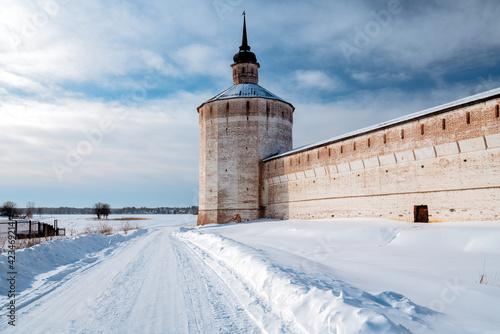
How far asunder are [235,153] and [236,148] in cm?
Result: 43

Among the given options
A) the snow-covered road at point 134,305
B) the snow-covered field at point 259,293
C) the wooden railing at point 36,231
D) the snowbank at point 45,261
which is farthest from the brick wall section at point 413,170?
the wooden railing at point 36,231

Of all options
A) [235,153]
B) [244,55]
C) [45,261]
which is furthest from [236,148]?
[45,261]

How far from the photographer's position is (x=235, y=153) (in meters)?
27.2

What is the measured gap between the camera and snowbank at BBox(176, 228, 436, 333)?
284cm

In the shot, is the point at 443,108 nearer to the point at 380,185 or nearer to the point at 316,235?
the point at 380,185

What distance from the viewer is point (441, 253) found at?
7523mm

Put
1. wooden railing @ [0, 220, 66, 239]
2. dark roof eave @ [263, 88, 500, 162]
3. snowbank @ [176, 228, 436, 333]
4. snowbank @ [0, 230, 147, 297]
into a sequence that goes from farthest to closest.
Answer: wooden railing @ [0, 220, 66, 239], dark roof eave @ [263, 88, 500, 162], snowbank @ [0, 230, 147, 297], snowbank @ [176, 228, 436, 333]

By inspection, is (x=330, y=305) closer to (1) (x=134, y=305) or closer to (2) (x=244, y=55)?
(1) (x=134, y=305)

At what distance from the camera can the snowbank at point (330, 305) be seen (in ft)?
9.33

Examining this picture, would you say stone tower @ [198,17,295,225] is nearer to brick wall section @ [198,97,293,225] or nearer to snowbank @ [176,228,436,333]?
brick wall section @ [198,97,293,225]

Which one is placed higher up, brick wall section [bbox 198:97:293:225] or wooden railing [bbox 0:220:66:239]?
brick wall section [bbox 198:97:293:225]

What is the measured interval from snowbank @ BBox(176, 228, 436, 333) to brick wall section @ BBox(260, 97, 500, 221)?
31.4ft

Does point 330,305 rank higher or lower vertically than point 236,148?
lower

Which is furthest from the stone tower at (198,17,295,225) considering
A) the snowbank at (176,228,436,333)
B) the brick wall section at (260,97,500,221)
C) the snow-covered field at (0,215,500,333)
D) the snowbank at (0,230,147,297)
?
the snowbank at (176,228,436,333)
